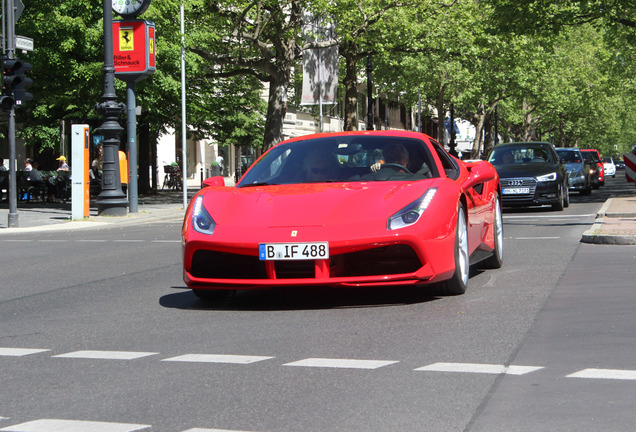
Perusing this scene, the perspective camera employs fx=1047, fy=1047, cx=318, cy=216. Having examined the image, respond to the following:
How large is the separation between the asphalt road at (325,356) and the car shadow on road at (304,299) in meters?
0.02

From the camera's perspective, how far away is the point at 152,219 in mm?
23984

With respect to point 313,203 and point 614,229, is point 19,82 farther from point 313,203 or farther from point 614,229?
point 313,203

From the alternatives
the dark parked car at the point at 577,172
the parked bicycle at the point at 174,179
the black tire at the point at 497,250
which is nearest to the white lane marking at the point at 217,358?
the black tire at the point at 497,250

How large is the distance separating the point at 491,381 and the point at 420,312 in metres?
2.45

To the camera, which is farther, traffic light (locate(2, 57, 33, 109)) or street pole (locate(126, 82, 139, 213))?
street pole (locate(126, 82, 139, 213))

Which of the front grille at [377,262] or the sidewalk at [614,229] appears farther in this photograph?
the sidewalk at [614,229]

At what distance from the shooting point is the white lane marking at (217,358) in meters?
5.87

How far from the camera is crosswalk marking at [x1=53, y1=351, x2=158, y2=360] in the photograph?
6.10 m

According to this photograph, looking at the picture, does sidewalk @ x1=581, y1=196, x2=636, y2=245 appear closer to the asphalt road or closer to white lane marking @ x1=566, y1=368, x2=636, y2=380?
the asphalt road

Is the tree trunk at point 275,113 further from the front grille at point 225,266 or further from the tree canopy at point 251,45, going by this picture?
the front grille at point 225,266

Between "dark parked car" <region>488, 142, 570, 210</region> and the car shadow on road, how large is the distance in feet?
44.6

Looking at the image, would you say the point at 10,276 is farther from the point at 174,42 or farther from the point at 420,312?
the point at 174,42

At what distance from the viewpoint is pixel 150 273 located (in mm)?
11266

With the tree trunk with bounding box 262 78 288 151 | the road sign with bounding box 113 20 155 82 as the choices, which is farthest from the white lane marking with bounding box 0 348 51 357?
the tree trunk with bounding box 262 78 288 151
